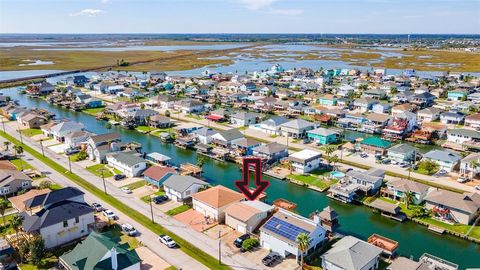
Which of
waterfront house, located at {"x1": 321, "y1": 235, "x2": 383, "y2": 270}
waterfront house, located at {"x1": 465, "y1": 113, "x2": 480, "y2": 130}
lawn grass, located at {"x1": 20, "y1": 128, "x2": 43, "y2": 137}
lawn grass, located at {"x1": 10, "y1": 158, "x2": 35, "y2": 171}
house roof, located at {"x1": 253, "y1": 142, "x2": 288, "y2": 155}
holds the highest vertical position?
waterfront house, located at {"x1": 465, "y1": 113, "x2": 480, "y2": 130}

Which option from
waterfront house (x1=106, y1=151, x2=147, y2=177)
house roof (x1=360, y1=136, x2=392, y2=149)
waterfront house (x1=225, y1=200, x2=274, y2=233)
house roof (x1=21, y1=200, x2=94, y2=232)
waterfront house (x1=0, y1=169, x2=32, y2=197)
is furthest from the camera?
house roof (x1=360, y1=136, x2=392, y2=149)

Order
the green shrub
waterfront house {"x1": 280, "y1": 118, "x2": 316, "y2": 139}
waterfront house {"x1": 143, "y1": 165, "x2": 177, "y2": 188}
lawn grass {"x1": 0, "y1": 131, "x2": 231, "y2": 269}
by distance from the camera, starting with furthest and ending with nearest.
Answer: waterfront house {"x1": 280, "y1": 118, "x2": 316, "y2": 139}, waterfront house {"x1": 143, "y1": 165, "x2": 177, "y2": 188}, the green shrub, lawn grass {"x1": 0, "y1": 131, "x2": 231, "y2": 269}

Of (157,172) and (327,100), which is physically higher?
(327,100)

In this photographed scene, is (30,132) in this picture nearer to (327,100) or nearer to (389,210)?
(389,210)

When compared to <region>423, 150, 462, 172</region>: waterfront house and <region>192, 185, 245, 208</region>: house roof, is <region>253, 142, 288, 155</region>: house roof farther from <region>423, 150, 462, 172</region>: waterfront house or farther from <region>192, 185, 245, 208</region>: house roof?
<region>423, 150, 462, 172</region>: waterfront house

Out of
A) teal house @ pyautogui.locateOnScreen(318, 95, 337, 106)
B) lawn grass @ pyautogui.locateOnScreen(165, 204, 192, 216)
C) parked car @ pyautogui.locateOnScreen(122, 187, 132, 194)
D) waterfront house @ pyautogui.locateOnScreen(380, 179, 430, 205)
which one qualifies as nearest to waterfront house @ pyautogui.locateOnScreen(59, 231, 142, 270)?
lawn grass @ pyautogui.locateOnScreen(165, 204, 192, 216)

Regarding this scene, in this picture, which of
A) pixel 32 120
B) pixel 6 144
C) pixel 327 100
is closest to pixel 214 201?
pixel 6 144

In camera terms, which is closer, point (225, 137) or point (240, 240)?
point (240, 240)

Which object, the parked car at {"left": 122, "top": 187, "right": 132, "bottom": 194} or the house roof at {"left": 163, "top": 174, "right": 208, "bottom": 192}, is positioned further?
the parked car at {"left": 122, "top": 187, "right": 132, "bottom": 194}
